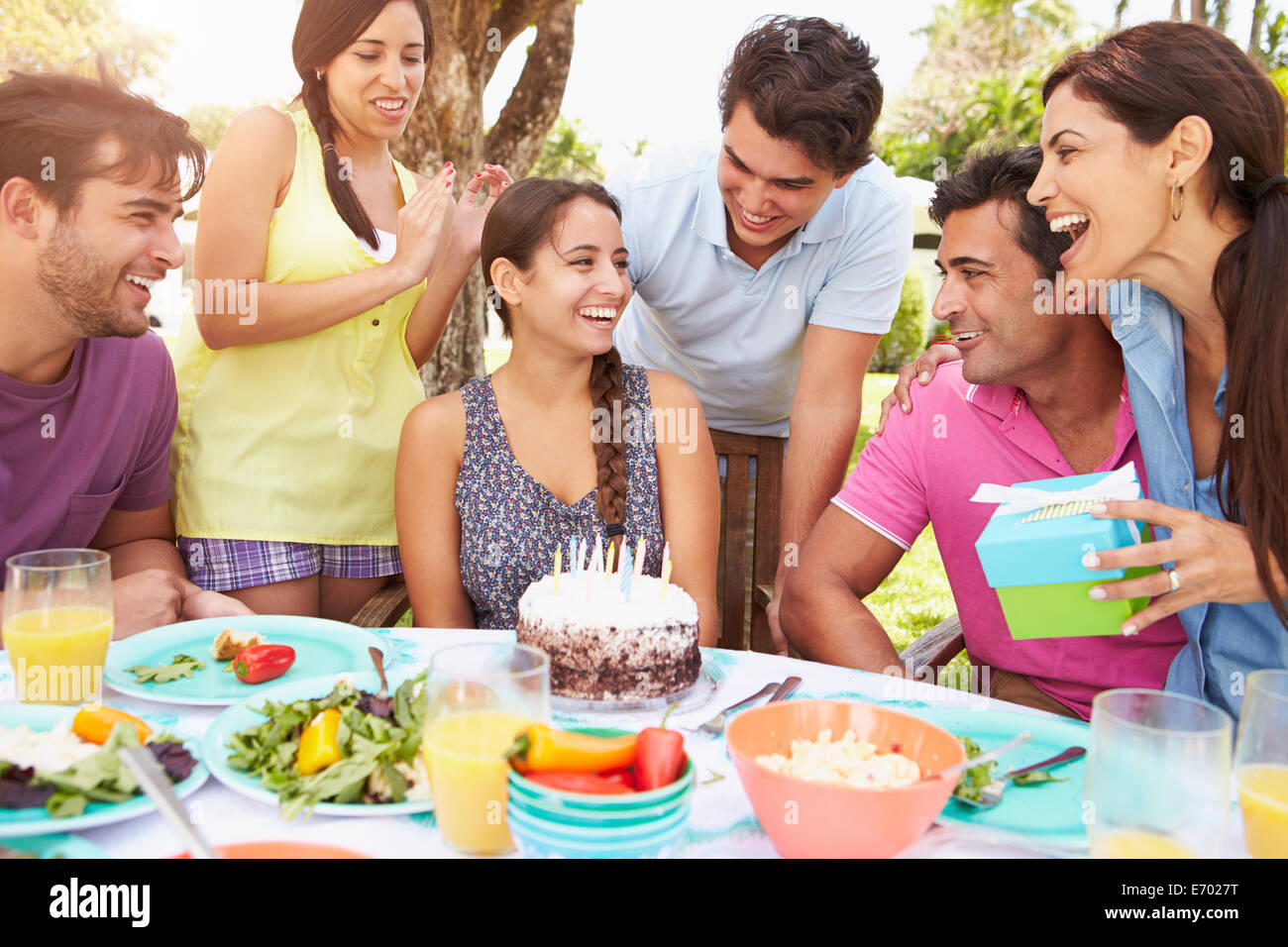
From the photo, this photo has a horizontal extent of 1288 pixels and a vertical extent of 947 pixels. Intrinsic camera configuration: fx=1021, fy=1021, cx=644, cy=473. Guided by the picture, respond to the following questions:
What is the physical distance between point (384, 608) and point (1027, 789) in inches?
78.3

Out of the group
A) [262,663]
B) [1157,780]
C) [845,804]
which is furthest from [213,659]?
[1157,780]

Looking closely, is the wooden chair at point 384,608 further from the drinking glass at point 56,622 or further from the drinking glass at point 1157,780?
the drinking glass at point 1157,780

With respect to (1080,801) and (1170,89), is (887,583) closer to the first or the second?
(1170,89)

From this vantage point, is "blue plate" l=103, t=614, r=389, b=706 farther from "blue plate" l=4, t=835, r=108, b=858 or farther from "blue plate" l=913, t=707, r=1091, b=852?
"blue plate" l=913, t=707, r=1091, b=852

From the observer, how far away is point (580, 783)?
50.8 inches

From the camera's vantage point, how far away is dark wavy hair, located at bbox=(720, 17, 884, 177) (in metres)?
2.99

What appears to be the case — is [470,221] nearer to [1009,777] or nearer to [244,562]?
[244,562]

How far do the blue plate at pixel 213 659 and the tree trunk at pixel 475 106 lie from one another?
4.22m

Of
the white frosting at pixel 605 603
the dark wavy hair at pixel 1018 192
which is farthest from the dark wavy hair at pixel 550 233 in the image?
the dark wavy hair at pixel 1018 192

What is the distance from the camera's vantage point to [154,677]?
6.34ft

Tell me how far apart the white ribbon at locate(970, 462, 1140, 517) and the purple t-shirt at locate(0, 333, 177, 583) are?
2.26 meters

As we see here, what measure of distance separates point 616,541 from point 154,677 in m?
1.37

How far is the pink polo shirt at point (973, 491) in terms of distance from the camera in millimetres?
2645
